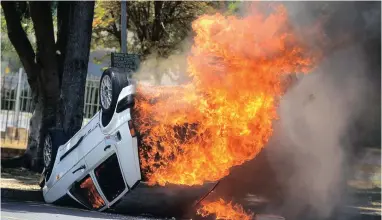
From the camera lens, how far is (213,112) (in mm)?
7020

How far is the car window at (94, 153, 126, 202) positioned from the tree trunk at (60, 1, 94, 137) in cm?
412

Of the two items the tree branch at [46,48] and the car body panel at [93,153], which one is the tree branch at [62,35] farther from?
the car body panel at [93,153]

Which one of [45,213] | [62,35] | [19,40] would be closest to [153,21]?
[62,35]

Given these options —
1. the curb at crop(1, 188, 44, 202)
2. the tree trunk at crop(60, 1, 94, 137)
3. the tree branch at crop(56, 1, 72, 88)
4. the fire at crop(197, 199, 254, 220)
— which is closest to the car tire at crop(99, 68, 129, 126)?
the fire at crop(197, 199, 254, 220)

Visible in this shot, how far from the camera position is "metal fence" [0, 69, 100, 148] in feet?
69.5

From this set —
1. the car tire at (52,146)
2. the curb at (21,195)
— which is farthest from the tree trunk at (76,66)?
the car tire at (52,146)

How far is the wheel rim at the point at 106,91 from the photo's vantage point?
7547mm

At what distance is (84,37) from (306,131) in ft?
15.1

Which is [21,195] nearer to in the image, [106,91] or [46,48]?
[106,91]

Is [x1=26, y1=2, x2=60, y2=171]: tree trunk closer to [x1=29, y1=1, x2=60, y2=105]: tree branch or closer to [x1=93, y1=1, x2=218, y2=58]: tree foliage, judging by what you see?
[x1=29, y1=1, x2=60, y2=105]: tree branch

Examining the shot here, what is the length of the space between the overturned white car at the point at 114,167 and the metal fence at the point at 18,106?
12.9 metres

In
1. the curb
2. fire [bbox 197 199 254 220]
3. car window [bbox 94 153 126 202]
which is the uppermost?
car window [bbox 94 153 126 202]

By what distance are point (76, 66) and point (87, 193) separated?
4.40m

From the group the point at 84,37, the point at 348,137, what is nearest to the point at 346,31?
the point at 348,137
